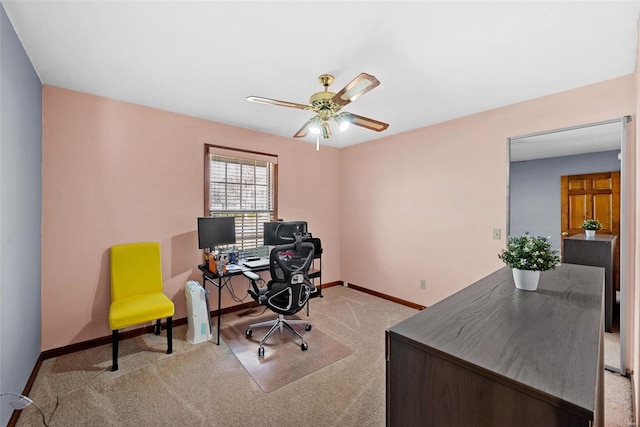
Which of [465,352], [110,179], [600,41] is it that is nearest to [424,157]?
[600,41]

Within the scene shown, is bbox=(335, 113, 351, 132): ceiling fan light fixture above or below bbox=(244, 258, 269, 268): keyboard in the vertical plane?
above

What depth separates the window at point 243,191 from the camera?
142 inches

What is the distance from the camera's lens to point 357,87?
6.05 ft

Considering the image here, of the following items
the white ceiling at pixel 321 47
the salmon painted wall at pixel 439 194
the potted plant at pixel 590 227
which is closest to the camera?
the white ceiling at pixel 321 47

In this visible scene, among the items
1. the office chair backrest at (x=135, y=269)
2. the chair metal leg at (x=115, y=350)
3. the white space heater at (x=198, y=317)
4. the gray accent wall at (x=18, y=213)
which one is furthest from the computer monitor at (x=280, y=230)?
the gray accent wall at (x=18, y=213)

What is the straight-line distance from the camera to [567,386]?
0.71 metres

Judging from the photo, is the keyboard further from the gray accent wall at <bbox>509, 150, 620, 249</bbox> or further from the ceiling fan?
the gray accent wall at <bbox>509, 150, 620, 249</bbox>

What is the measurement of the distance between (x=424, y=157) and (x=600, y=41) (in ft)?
6.60

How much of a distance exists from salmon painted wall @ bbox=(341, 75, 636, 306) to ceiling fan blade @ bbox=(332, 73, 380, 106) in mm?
2054

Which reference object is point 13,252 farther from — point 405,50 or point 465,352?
point 405,50

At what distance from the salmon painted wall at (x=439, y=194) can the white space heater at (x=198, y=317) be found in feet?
8.61

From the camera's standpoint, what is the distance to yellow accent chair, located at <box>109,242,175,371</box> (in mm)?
2408

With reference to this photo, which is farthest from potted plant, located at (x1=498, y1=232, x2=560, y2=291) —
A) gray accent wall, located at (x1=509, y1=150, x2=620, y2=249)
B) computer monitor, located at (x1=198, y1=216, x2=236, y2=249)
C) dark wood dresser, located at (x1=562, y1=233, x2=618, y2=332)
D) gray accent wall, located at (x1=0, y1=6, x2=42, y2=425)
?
gray accent wall, located at (x1=0, y1=6, x2=42, y2=425)

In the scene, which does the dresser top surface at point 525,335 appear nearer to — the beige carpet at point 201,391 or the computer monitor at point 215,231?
the beige carpet at point 201,391
